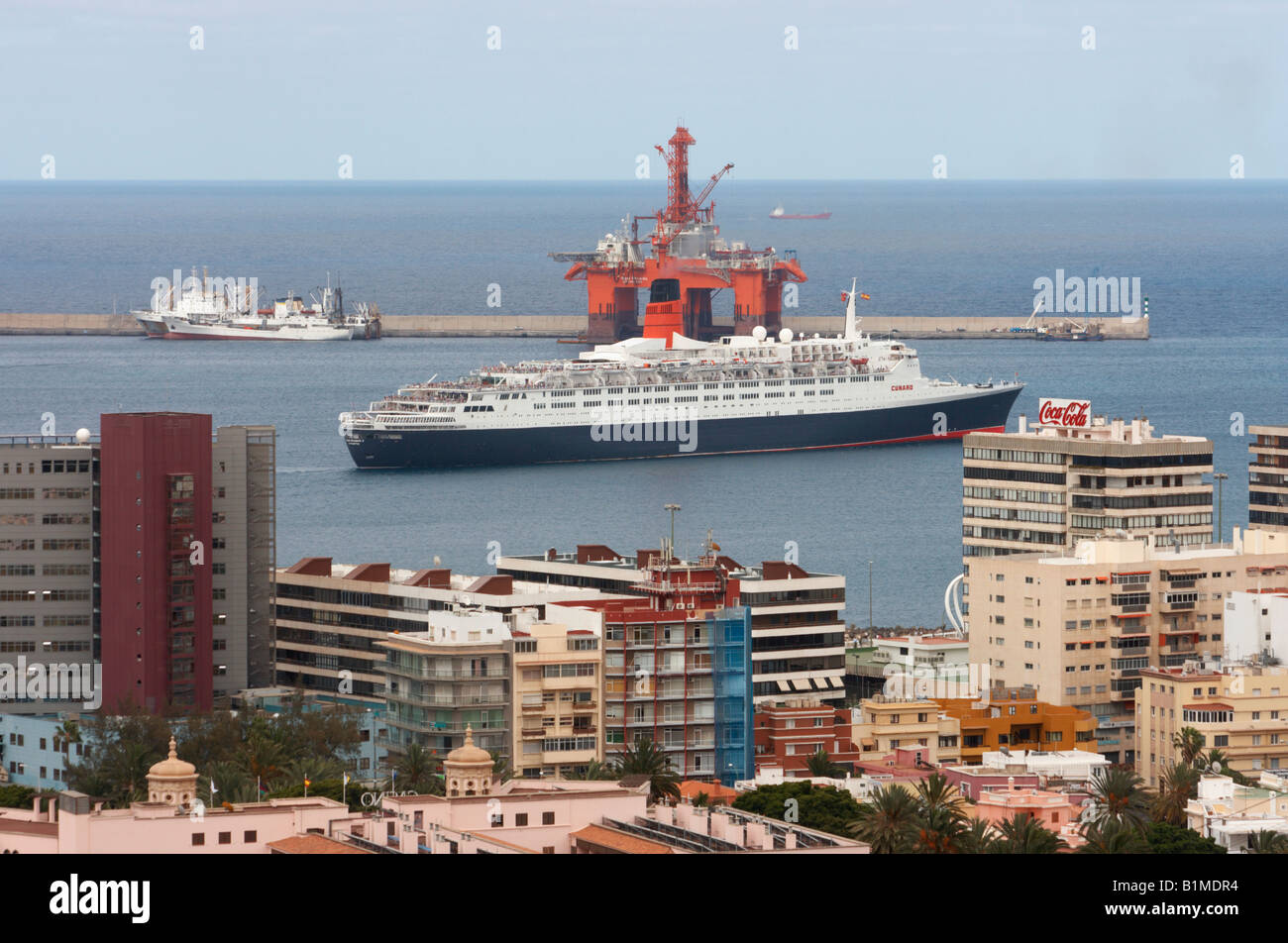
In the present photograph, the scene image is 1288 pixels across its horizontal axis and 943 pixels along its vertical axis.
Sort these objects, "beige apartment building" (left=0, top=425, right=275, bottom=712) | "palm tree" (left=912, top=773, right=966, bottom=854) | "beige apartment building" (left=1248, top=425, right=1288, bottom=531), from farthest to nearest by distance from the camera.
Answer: "beige apartment building" (left=1248, top=425, right=1288, bottom=531)
"beige apartment building" (left=0, top=425, right=275, bottom=712)
"palm tree" (left=912, top=773, right=966, bottom=854)

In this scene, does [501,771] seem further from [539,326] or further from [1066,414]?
[539,326]

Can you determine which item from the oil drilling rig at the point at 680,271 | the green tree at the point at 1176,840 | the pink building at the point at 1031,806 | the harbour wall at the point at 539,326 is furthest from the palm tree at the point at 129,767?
the harbour wall at the point at 539,326

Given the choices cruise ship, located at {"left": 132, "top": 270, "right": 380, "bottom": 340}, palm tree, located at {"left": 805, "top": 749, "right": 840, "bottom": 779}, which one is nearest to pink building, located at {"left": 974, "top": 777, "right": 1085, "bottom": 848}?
palm tree, located at {"left": 805, "top": 749, "right": 840, "bottom": 779}

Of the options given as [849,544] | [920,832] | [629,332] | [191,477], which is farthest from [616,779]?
[629,332]

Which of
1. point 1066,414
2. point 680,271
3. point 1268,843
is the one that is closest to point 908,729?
point 1268,843

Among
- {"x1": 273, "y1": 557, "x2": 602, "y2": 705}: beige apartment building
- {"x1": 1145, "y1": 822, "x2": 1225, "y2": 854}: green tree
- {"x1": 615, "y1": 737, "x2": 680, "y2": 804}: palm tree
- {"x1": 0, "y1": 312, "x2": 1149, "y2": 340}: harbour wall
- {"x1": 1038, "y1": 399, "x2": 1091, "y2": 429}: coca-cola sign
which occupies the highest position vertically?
{"x1": 0, "y1": 312, "x2": 1149, "y2": 340}: harbour wall

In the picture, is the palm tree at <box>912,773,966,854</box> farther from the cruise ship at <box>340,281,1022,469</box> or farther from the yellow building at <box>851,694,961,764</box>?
the cruise ship at <box>340,281,1022,469</box>
